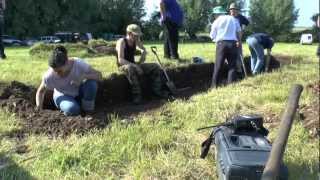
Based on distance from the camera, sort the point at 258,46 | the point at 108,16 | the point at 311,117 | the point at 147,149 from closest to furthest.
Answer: the point at 147,149 < the point at 311,117 < the point at 258,46 < the point at 108,16

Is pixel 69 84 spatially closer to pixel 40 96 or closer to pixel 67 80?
pixel 67 80

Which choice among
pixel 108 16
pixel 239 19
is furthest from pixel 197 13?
pixel 239 19

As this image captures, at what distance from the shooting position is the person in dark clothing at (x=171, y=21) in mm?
13484

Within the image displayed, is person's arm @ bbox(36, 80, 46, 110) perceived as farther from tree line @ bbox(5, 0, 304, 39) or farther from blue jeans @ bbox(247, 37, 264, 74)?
tree line @ bbox(5, 0, 304, 39)

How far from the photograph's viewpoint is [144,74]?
11477mm

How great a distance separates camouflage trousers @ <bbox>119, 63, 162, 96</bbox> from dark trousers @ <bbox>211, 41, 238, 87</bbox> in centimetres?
105

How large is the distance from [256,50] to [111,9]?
57.7 m

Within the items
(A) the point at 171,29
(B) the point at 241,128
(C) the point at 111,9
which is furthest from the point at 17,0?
(B) the point at 241,128

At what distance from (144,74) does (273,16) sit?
215 feet

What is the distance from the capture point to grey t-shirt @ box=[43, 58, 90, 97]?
341 inches

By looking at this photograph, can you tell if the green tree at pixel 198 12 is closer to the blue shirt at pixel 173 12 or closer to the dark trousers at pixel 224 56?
the blue shirt at pixel 173 12

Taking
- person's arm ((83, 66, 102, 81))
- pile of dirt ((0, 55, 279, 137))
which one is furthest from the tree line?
person's arm ((83, 66, 102, 81))

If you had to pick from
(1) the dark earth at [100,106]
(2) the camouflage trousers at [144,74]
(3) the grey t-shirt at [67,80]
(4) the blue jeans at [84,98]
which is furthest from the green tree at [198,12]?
(3) the grey t-shirt at [67,80]

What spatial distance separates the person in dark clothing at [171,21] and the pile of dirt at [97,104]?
61 cm
